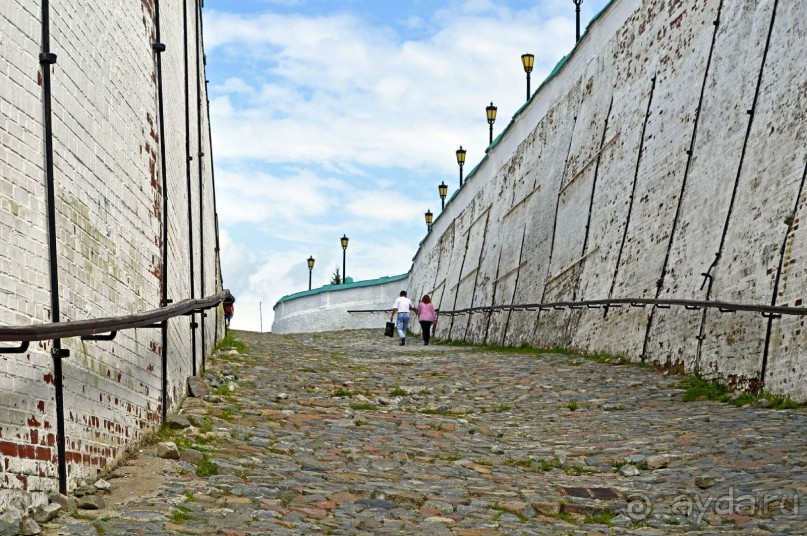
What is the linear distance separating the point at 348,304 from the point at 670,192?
97.8 feet

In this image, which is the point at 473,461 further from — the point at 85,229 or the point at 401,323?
the point at 401,323

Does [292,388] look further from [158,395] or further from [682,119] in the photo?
[682,119]

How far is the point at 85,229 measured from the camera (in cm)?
798

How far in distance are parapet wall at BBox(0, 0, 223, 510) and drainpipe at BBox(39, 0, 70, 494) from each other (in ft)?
0.10

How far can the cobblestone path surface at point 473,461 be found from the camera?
7523 mm

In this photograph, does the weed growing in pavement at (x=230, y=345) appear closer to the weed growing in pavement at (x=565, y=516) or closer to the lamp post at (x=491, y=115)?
the weed growing in pavement at (x=565, y=516)

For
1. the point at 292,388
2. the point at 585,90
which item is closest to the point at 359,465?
the point at 292,388

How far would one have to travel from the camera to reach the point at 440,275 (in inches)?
1559

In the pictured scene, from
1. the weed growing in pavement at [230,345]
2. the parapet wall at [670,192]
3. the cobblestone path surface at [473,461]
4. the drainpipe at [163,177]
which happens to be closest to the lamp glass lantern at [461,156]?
the parapet wall at [670,192]

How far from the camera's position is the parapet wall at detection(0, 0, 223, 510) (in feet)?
21.4

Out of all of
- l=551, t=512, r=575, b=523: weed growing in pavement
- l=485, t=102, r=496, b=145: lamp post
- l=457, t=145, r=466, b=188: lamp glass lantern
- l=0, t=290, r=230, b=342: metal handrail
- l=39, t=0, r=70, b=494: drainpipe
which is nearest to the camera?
l=0, t=290, r=230, b=342: metal handrail

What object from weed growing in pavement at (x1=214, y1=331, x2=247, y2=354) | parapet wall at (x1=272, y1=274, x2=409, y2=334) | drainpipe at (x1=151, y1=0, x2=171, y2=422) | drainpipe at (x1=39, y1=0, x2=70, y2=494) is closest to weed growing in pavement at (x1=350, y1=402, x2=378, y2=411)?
drainpipe at (x1=151, y1=0, x2=171, y2=422)

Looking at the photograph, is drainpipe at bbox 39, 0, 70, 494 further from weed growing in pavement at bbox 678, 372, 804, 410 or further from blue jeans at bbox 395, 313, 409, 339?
blue jeans at bbox 395, 313, 409, 339

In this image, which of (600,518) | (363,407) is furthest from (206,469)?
(363,407)
